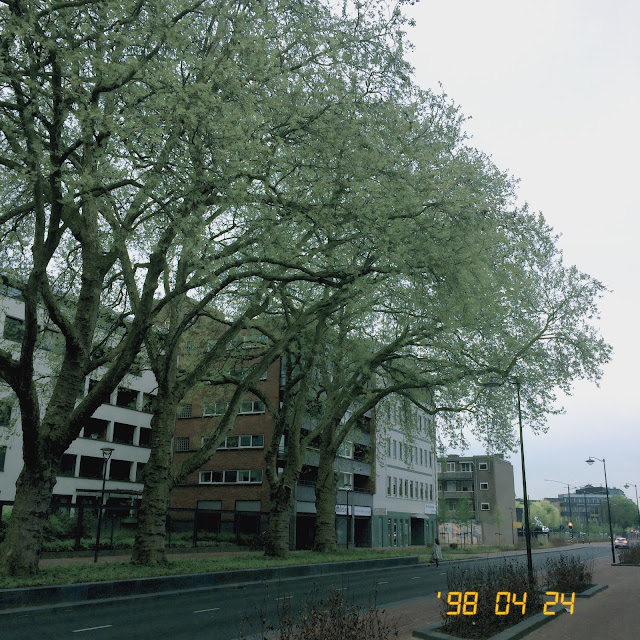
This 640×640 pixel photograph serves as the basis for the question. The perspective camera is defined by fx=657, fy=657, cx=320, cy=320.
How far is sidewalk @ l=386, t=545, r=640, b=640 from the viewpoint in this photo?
1072cm

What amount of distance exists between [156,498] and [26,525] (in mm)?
5043

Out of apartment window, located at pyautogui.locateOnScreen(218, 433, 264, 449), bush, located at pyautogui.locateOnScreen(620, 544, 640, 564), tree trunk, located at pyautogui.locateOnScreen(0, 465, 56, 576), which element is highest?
apartment window, located at pyautogui.locateOnScreen(218, 433, 264, 449)

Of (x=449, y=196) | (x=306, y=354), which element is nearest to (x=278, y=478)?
(x=306, y=354)

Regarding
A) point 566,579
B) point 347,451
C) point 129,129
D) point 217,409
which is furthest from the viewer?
point 347,451

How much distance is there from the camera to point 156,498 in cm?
1923

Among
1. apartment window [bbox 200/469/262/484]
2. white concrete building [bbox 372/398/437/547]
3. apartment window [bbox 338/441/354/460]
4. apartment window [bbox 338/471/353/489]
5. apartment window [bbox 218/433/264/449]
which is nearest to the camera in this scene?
apartment window [bbox 200/469/262/484]

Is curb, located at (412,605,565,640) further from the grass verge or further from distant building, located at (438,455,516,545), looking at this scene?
distant building, located at (438,455,516,545)

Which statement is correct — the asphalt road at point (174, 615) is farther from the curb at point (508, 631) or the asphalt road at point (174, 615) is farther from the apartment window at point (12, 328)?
the apartment window at point (12, 328)

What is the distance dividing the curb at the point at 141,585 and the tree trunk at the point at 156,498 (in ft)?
4.54

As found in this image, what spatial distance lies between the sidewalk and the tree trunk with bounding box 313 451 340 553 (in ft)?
44.6

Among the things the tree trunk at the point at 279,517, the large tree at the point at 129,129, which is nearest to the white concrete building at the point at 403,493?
the tree trunk at the point at 279,517

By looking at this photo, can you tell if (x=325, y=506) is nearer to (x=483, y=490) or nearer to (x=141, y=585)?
(x=141, y=585)

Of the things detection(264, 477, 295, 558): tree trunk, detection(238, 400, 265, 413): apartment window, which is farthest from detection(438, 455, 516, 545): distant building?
detection(264, 477, 295, 558): tree trunk

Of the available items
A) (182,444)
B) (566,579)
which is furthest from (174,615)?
(182,444)
